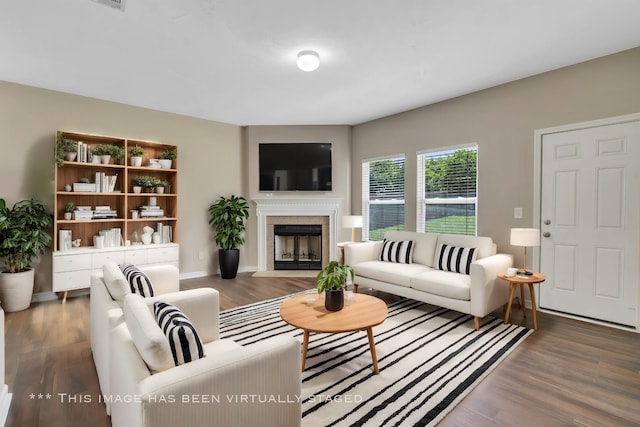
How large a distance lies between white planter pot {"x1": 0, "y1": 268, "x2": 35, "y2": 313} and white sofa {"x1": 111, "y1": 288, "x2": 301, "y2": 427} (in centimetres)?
309

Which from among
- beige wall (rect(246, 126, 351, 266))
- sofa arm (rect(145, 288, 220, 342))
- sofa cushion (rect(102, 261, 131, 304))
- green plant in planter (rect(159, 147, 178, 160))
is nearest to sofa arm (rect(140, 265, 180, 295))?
sofa cushion (rect(102, 261, 131, 304))

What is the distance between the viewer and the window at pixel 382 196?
5129 millimetres

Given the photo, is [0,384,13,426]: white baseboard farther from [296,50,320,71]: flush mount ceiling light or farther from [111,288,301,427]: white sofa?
[296,50,320,71]: flush mount ceiling light

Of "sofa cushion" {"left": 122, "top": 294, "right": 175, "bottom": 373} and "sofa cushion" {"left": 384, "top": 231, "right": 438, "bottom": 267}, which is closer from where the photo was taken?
"sofa cushion" {"left": 122, "top": 294, "right": 175, "bottom": 373}

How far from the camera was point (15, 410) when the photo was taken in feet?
6.18

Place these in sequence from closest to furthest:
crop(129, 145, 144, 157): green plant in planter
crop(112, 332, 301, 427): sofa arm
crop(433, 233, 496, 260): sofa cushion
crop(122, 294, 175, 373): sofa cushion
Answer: crop(112, 332, 301, 427): sofa arm
crop(122, 294, 175, 373): sofa cushion
crop(433, 233, 496, 260): sofa cushion
crop(129, 145, 144, 157): green plant in planter

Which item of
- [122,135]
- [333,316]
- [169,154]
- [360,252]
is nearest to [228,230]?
[169,154]

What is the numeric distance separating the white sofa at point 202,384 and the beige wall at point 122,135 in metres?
3.60

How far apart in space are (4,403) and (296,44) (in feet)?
10.6

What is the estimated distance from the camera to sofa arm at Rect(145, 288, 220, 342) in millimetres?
1967

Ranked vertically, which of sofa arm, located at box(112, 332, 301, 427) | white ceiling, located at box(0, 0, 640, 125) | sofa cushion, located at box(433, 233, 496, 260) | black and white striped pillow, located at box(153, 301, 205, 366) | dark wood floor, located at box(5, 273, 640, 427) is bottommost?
dark wood floor, located at box(5, 273, 640, 427)

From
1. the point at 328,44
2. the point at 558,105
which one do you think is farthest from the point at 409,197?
the point at 328,44

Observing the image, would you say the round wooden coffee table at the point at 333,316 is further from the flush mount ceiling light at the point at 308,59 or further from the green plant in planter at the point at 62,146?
the green plant in planter at the point at 62,146

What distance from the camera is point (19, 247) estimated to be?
3578 mm
